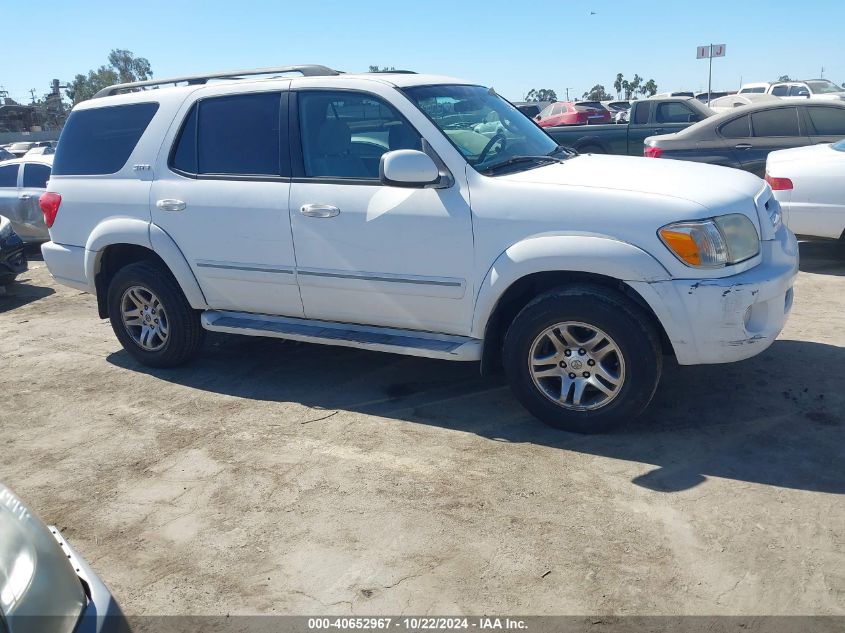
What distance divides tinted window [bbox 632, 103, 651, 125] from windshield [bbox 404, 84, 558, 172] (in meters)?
10.3

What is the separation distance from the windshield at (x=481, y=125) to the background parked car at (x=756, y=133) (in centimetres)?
567

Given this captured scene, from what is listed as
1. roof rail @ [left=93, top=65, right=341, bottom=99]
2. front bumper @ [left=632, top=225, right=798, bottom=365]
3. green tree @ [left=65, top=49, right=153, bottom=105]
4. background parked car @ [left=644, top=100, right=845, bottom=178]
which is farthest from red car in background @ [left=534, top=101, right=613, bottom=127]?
green tree @ [left=65, top=49, right=153, bottom=105]

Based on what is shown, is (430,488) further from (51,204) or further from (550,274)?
(51,204)

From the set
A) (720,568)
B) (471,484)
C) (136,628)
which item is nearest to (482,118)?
(471,484)

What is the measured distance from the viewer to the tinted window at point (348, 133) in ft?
15.6

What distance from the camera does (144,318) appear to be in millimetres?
5848

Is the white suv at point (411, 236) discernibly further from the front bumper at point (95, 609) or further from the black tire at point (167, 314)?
the front bumper at point (95, 609)

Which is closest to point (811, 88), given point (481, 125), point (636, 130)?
point (636, 130)

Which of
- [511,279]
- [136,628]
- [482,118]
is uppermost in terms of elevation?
[482,118]

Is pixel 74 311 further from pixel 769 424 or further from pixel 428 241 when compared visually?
pixel 769 424

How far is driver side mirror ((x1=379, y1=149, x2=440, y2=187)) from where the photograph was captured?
172 inches

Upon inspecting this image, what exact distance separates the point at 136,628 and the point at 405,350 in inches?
85.9

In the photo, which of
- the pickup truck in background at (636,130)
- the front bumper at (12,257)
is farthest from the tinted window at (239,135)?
the pickup truck in background at (636,130)

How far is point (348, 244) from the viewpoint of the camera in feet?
15.6
